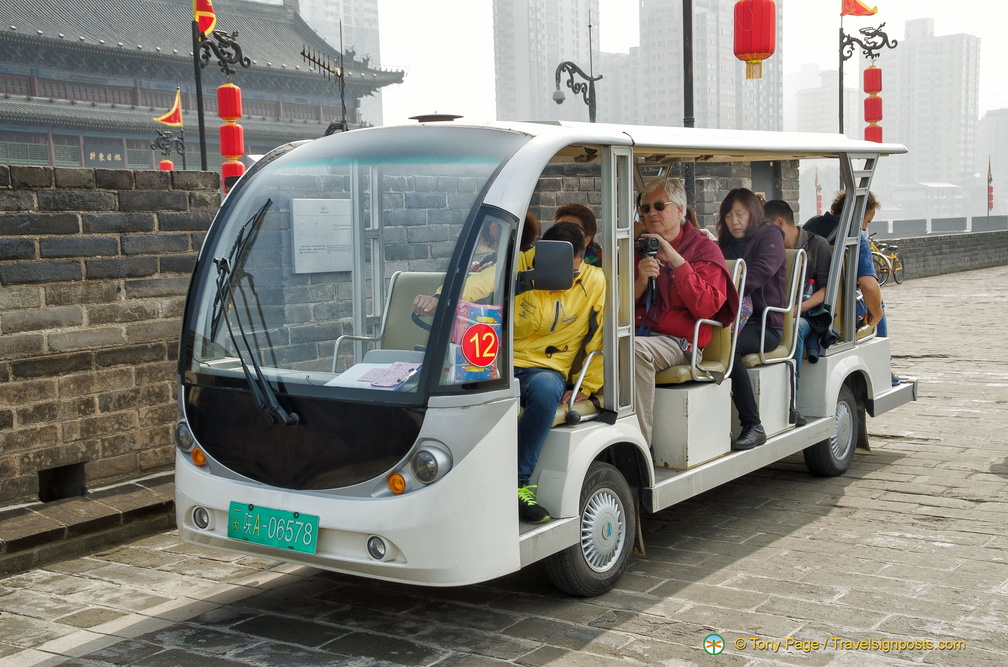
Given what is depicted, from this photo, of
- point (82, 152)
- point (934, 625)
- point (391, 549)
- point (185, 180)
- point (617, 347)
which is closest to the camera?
point (391, 549)

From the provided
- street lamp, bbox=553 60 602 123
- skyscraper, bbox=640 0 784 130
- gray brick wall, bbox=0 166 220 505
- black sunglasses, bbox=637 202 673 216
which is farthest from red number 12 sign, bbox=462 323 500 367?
skyscraper, bbox=640 0 784 130

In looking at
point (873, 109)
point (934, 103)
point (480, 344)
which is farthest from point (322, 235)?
point (934, 103)

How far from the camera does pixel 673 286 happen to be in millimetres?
5723

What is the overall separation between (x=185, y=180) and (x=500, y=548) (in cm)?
391

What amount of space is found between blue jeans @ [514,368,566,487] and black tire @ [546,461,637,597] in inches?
12.2

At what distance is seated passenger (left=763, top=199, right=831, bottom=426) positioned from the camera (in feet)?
22.8

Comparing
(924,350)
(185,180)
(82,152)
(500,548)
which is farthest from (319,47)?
(500,548)

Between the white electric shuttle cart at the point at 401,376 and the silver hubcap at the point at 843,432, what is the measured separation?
2011 mm

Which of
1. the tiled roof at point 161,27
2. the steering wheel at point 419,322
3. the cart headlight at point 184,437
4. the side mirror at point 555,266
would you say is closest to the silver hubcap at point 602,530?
the side mirror at point 555,266

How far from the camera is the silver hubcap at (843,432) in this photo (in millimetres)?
7102

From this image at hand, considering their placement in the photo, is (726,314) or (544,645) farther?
(726,314)

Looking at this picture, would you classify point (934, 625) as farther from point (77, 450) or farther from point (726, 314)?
point (77, 450)

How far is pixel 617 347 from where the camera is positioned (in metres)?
4.96

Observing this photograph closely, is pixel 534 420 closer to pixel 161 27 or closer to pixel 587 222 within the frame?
pixel 587 222
